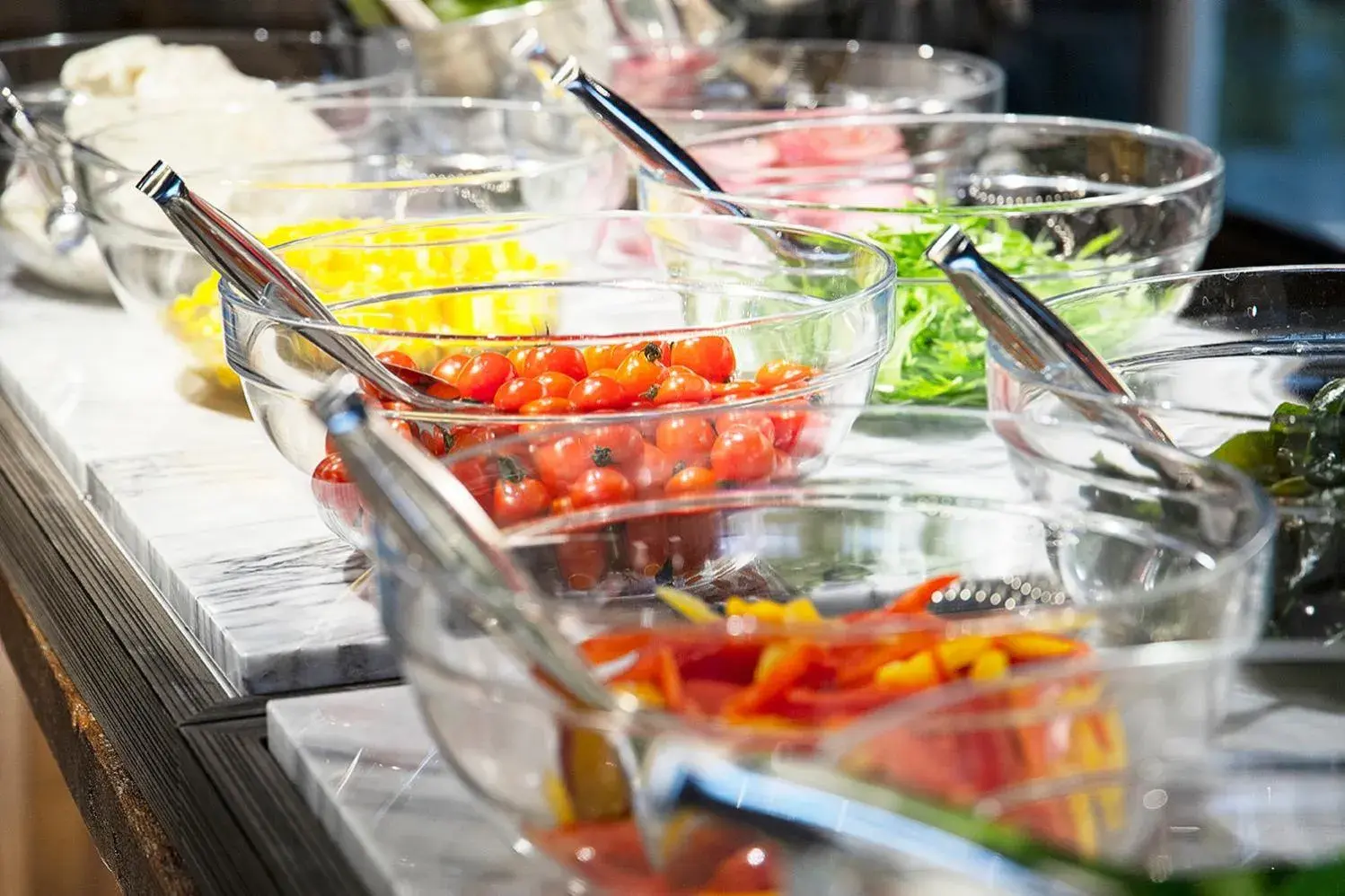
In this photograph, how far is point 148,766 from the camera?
0.75 m

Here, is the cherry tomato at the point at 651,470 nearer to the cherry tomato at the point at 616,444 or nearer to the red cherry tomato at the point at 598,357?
the cherry tomato at the point at 616,444

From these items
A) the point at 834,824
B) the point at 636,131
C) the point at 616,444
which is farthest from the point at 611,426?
the point at 636,131

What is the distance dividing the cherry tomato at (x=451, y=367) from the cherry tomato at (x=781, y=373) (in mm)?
144

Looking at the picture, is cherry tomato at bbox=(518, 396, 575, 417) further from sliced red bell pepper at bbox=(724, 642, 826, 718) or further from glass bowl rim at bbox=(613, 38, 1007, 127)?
glass bowl rim at bbox=(613, 38, 1007, 127)

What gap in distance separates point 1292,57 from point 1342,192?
431 mm

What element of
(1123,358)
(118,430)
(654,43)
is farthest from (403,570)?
(654,43)

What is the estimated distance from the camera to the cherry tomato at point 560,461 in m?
0.70

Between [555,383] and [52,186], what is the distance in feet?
2.60

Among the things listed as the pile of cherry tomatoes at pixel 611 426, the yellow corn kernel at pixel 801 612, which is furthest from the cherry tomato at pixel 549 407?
the yellow corn kernel at pixel 801 612

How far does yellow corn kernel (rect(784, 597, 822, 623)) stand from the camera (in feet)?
1.99

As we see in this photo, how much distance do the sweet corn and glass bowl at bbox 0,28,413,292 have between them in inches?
12.2

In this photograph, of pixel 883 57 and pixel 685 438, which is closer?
pixel 685 438

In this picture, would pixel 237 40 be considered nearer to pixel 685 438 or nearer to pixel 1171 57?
pixel 685 438

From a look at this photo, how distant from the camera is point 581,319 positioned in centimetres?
100
